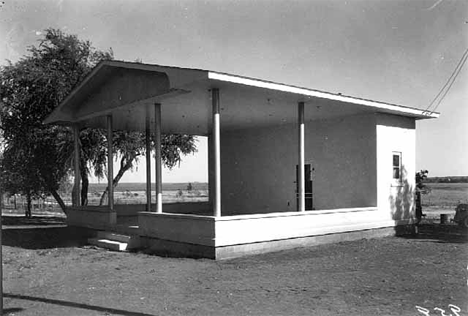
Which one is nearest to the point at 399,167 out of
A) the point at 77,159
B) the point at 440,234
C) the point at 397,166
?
the point at 397,166

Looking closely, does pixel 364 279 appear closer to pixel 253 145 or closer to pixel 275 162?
pixel 275 162

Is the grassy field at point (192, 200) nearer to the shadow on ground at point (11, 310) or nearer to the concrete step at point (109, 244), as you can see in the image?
the concrete step at point (109, 244)

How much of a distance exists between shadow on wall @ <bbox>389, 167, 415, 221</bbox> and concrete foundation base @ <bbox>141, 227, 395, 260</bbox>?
69.3 inches

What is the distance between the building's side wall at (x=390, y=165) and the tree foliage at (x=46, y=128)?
43.4ft

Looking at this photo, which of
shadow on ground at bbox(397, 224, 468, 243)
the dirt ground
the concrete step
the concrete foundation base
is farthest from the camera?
shadow on ground at bbox(397, 224, 468, 243)

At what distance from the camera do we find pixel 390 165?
46.9 ft

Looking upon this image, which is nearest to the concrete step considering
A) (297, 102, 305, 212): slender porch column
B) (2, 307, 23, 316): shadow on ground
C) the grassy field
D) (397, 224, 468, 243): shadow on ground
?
(297, 102, 305, 212): slender porch column

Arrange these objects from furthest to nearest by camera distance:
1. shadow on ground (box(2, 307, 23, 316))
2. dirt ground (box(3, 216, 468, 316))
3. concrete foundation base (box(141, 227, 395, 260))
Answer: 1. concrete foundation base (box(141, 227, 395, 260))
2. dirt ground (box(3, 216, 468, 316))
3. shadow on ground (box(2, 307, 23, 316))

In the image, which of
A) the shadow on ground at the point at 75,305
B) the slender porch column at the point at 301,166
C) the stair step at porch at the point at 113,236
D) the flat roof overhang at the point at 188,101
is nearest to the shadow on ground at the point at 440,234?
the flat roof overhang at the point at 188,101

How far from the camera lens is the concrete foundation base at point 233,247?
33.0 feet

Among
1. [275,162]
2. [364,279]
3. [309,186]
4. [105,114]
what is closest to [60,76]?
[105,114]

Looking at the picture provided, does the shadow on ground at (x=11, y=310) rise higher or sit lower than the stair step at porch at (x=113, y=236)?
lower

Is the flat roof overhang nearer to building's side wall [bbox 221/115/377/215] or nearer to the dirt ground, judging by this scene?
building's side wall [bbox 221/115/377/215]

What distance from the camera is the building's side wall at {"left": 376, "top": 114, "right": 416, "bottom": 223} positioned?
45.8ft
